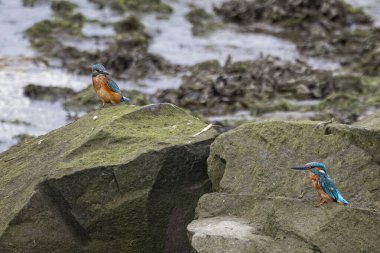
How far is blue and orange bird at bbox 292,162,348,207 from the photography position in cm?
711

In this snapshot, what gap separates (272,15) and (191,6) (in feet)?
12.7

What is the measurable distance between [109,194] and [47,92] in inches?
406

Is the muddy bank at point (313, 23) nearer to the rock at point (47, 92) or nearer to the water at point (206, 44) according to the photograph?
the water at point (206, 44)

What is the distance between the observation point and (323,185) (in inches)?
280

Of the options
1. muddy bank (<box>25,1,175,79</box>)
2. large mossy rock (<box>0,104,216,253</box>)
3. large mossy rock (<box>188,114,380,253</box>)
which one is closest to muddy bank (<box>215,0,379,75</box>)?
muddy bank (<box>25,1,175,79</box>)

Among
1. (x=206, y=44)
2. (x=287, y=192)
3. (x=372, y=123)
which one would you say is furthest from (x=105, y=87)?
(x=206, y=44)

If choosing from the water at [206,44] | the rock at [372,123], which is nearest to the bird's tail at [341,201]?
the rock at [372,123]

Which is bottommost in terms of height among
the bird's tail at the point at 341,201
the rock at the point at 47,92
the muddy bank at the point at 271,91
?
the rock at the point at 47,92

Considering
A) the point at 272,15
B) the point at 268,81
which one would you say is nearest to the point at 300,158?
the point at 268,81

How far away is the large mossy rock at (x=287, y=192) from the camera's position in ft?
22.7

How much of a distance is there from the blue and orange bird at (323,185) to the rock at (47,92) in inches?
455

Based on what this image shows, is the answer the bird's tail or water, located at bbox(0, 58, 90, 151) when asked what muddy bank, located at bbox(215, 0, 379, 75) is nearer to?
water, located at bbox(0, 58, 90, 151)

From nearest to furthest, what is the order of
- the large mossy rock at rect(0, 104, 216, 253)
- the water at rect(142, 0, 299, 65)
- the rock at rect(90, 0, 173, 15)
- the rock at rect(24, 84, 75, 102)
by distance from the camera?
the large mossy rock at rect(0, 104, 216, 253), the rock at rect(24, 84, 75, 102), the water at rect(142, 0, 299, 65), the rock at rect(90, 0, 173, 15)

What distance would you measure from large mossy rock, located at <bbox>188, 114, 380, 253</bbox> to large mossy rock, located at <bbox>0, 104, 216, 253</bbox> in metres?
0.40
